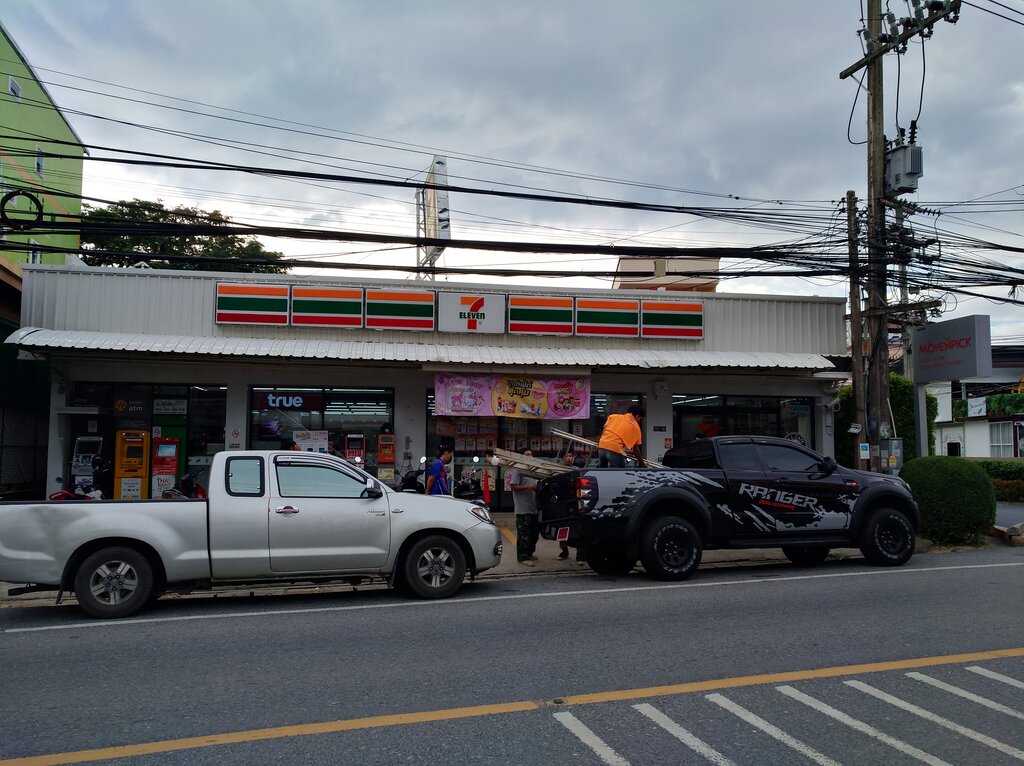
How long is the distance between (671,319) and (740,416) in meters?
2.86

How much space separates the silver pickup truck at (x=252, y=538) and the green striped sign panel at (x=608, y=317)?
8.05 m

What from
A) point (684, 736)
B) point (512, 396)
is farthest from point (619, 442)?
point (684, 736)

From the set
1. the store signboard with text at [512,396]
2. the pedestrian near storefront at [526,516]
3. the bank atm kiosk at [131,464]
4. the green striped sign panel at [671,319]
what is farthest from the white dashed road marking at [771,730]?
the bank atm kiosk at [131,464]

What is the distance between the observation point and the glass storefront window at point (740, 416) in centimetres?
1798

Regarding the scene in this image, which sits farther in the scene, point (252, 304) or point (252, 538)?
point (252, 304)

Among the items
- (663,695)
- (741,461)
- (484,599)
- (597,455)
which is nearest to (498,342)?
(597,455)

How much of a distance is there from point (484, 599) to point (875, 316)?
9.61 metres

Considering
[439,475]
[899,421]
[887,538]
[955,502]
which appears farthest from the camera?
[899,421]

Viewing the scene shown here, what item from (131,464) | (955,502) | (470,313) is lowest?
(955,502)

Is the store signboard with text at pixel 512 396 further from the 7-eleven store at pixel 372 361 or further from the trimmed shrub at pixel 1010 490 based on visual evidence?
the trimmed shrub at pixel 1010 490

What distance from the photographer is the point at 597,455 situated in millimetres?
11711

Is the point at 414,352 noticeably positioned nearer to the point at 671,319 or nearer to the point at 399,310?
the point at 399,310

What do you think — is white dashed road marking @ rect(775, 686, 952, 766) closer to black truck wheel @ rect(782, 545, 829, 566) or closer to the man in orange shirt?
the man in orange shirt

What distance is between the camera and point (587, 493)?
10.2 meters
